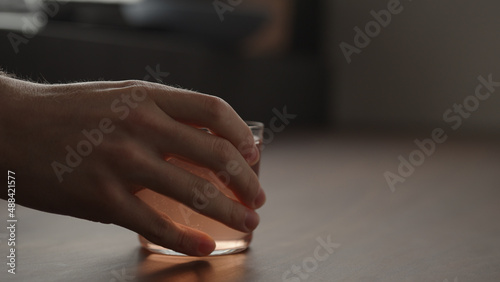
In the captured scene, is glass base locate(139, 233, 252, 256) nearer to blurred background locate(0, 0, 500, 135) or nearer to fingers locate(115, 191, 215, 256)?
fingers locate(115, 191, 215, 256)

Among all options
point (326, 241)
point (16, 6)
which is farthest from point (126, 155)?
point (16, 6)

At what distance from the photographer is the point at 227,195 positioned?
67 centimetres

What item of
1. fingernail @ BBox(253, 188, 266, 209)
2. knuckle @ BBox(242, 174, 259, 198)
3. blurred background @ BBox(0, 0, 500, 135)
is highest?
blurred background @ BBox(0, 0, 500, 135)

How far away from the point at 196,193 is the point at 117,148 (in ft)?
0.25

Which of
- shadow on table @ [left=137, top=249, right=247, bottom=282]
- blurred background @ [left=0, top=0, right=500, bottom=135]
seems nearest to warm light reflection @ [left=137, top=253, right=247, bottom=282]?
shadow on table @ [left=137, top=249, right=247, bottom=282]

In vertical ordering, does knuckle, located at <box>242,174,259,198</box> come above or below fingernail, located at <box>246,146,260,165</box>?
below

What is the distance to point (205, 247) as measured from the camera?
648 mm

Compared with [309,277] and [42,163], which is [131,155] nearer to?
[42,163]

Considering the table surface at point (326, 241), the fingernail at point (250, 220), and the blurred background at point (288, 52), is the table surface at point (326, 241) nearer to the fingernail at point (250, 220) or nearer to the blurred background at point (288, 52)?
the fingernail at point (250, 220)

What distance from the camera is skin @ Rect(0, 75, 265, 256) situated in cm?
58

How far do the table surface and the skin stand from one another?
0.17 ft

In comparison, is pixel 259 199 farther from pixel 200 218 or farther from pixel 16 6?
pixel 16 6

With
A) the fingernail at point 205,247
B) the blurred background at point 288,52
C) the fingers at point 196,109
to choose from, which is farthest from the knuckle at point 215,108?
the blurred background at point 288,52

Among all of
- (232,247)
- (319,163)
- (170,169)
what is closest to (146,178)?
(170,169)
